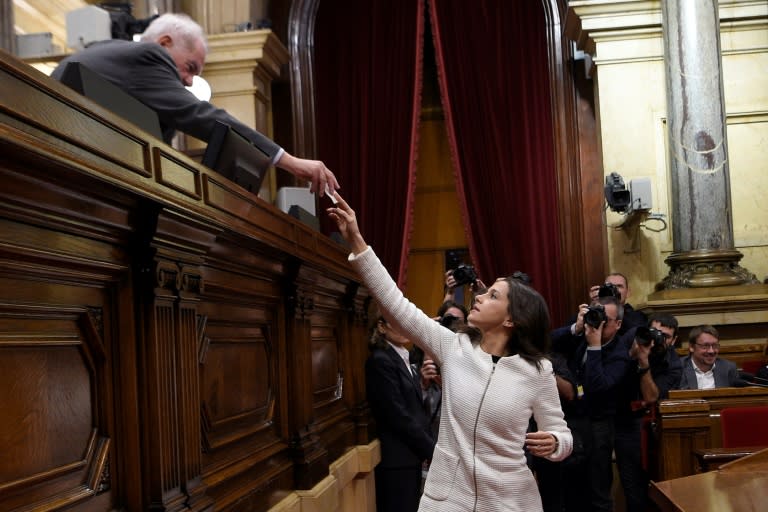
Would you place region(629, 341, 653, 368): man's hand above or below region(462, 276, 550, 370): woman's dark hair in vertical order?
below

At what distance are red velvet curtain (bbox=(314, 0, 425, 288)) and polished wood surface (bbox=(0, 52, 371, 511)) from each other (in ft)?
15.4

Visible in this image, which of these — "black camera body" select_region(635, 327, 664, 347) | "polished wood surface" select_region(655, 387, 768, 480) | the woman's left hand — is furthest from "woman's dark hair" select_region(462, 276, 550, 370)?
"black camera body" select_region(635, 327, 664, 347)

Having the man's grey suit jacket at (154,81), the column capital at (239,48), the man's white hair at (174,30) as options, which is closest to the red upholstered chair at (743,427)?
the man's grey suit jacket at (154,81)

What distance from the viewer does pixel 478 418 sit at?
236 centimetres

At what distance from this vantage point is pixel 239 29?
678cm

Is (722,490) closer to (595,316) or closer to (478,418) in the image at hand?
(478,418)

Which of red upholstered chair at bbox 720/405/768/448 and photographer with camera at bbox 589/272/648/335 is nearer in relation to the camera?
red upholstered chair at bbox 720/405/768/448

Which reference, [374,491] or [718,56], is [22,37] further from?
[718,56]

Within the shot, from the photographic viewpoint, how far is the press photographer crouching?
4.43 m

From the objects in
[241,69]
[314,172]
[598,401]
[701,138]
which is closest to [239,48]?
[241,69]

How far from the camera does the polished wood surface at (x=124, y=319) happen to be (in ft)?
4.67

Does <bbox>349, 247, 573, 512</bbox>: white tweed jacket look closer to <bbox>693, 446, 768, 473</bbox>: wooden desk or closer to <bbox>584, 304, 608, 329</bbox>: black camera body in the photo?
<bbox>693, 446, 768, 473</bbox>: wooden desk

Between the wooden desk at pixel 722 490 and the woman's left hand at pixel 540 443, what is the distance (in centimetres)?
36

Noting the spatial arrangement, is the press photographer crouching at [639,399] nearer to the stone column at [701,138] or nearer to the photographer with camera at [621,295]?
the photographer with camera at [621,295]
